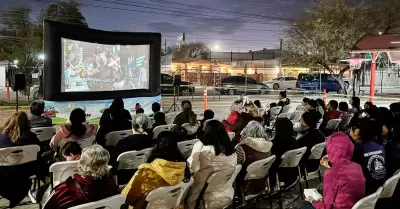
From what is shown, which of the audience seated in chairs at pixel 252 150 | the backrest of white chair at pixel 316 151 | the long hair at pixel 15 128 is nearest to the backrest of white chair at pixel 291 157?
the audience seated in chairs at pixel 252 150

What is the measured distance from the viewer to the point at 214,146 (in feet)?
11.8

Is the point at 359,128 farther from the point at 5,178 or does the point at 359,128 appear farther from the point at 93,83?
the point at 93,83

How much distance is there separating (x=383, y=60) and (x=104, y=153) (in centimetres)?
3294

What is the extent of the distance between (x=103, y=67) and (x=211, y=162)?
26.0 feet

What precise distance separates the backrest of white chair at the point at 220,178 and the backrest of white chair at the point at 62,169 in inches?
48.8

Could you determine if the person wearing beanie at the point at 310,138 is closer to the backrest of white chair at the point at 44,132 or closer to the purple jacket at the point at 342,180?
the purple jacket at the point at 342,180

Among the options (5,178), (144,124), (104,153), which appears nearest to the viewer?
(104,153)

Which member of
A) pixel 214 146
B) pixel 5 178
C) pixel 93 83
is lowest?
pixel 5 178

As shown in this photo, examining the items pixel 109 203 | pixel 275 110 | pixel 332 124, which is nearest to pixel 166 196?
pixel 109 203

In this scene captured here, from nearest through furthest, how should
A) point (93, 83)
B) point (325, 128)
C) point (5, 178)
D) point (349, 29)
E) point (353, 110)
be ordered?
1. point (5, 178)
2. point (325, 128)
3. point (353, 110)
4. point (93, 83)
5. point (349, 29)

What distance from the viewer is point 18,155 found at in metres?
3.94

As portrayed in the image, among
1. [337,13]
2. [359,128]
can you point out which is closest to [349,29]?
[337,13]

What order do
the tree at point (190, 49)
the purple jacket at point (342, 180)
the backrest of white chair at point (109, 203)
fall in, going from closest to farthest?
the backrest of white chair at point (109, 203) → the purple jacket at point (342, 180) → the tree at point (190, 49)

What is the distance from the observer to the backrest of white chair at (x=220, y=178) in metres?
3.51
